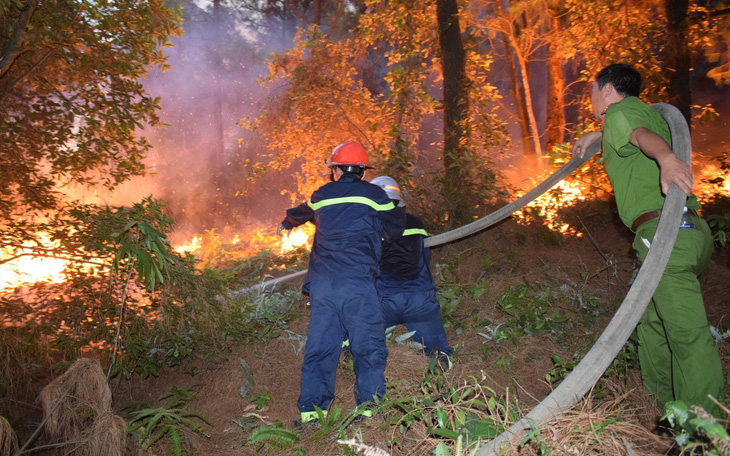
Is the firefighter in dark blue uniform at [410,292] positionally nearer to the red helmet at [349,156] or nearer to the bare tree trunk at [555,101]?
the red helmet at [349,156]

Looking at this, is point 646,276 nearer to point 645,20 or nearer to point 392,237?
point 392,237

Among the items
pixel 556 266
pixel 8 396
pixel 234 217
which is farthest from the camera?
pixel 234 217

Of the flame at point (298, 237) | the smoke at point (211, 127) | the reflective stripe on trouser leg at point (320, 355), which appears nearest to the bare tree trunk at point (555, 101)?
the flame at point (298, 237)

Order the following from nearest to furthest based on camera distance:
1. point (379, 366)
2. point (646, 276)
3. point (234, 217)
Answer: point (646, 276) → point (379, 366) → point (234, 217)

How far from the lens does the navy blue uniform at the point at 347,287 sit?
3607 mm

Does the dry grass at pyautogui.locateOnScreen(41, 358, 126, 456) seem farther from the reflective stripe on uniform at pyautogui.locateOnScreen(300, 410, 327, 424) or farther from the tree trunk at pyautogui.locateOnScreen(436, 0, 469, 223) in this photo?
the tree trunk at pyautogui.locateOnScreen(436, 0, 469, 223)

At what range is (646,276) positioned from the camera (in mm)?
2691

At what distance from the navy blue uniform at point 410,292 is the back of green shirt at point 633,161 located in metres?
1.86

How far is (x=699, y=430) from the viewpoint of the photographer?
1.63 metres

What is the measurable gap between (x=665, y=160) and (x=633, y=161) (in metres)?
0.49

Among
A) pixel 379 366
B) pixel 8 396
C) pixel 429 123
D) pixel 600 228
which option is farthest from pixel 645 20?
pixel 429 123

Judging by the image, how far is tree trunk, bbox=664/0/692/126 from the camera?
652 centimetres

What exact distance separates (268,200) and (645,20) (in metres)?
17.0

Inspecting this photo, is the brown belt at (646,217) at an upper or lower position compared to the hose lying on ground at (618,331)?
upper
